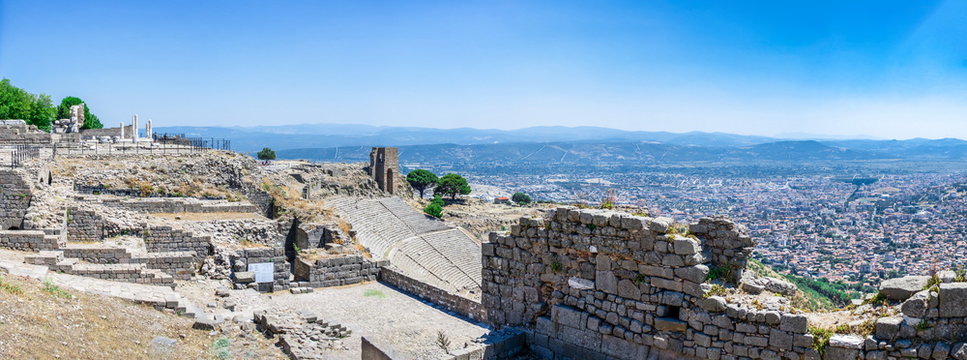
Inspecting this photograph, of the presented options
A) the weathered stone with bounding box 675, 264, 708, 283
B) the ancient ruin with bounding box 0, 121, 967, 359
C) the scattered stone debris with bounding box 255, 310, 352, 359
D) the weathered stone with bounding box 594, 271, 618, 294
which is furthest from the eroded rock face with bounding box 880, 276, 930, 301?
the scattered stone debris with bounding box 255, 310, 352, 359

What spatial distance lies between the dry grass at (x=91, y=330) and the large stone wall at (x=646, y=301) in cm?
531

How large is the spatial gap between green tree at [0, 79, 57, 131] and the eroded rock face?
51.2 metres

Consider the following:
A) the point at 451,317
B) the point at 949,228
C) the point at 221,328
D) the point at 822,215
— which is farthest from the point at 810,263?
the point at 822,215

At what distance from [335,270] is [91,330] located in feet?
31.4

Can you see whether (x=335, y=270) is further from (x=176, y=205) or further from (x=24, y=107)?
(x=24, y=107)

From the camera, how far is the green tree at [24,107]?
43.1 metres

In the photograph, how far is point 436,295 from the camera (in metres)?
16.9

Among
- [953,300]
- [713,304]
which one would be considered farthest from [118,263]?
[953,300]

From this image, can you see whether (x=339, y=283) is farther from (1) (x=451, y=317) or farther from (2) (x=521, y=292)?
(2) (x=521, y=292)

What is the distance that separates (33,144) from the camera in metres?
27.8

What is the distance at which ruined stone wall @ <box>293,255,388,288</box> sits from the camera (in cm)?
1862

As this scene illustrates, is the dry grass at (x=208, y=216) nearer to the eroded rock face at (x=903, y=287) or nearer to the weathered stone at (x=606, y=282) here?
the weathered stone at (x=606, y=282)

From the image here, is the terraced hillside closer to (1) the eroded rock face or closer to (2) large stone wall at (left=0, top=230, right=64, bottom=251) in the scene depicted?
(2) large stone wall at (left=0, top=230, right=64, bottom=251)

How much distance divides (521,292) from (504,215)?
4929 cm
